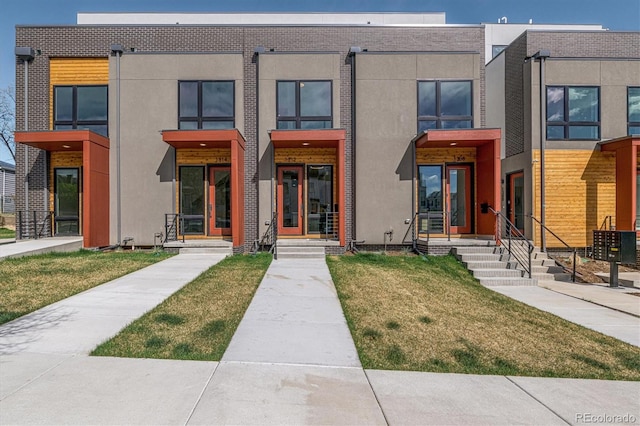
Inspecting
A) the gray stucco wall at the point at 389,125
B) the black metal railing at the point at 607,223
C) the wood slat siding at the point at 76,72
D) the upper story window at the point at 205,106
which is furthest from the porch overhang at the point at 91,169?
the black metal railing at the point at 607,223

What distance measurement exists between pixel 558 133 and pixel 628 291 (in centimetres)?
611

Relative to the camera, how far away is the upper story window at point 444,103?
1188 cm

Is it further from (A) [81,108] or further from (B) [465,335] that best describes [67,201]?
(B) [465,335]

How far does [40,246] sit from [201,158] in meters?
5.57

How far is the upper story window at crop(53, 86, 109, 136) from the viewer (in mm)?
12094

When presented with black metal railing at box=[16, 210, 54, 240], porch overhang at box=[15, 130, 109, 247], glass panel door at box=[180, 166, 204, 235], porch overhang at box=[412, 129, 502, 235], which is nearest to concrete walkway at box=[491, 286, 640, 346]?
porch overhang at box=[412, 129, 502, 235]

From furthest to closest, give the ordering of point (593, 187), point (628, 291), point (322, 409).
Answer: point (593, 187) → point (628, 291) → point (322, 409)

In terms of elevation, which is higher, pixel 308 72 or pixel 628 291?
pixel 308 72

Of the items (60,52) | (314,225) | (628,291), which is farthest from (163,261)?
(628,291)

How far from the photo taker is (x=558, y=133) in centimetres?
1187

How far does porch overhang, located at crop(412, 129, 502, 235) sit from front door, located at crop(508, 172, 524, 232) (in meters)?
1.98

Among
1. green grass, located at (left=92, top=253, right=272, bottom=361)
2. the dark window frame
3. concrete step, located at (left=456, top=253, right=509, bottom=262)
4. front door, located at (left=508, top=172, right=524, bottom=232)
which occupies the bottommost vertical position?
green grass, located at (left=92, top=253, right=272, bottom=361)

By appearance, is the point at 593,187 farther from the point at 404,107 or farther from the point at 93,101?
the point at 93,101

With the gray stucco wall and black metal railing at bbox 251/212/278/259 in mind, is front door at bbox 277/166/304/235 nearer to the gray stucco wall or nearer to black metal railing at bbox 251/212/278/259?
black metal railing at bbox 251/212/278/259
